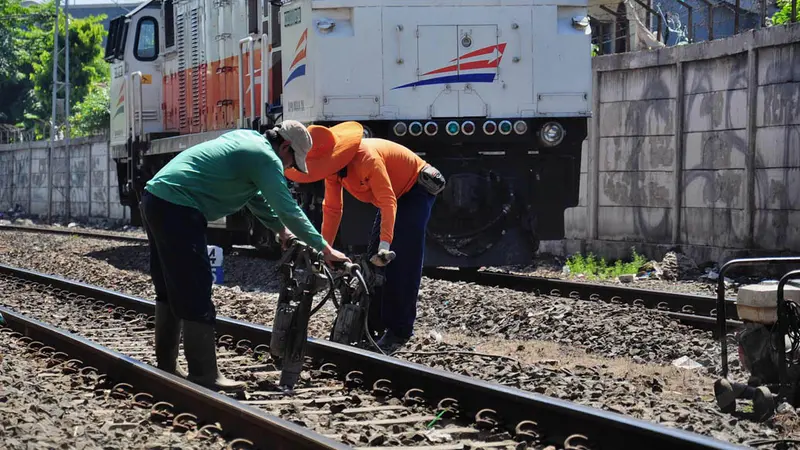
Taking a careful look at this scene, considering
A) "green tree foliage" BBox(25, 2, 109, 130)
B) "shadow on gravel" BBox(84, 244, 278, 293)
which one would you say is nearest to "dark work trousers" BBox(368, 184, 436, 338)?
"shadow on gravel" BBox(84, 244, 278, 293)

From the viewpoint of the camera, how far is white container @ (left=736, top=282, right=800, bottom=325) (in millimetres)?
5527

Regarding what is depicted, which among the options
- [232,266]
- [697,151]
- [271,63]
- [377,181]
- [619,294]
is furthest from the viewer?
[232,266]

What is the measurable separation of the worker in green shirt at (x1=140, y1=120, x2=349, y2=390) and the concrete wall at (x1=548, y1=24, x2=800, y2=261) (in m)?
7.82

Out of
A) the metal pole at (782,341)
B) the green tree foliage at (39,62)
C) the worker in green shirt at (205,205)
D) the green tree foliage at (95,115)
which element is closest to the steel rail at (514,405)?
the worker in green shirt at (205,205)

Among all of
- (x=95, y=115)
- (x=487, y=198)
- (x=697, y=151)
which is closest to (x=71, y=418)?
(x=487, y=198)

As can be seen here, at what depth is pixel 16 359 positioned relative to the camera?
7.42 m

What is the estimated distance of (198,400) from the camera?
5.50 meters

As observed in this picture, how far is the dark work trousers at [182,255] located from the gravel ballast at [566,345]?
1.69 meters

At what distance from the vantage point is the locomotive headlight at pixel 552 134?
38.4 ft

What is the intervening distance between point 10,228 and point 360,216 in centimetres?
1953

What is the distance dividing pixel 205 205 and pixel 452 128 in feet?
19.6

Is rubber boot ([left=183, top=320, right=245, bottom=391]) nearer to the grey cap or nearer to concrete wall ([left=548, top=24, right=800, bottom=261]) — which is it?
the grey cap

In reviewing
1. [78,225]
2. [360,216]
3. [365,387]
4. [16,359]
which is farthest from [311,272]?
[78,225]

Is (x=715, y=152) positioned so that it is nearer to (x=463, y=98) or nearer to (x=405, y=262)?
(x=463, y=98)
